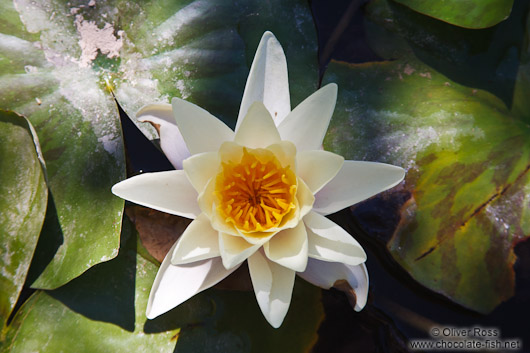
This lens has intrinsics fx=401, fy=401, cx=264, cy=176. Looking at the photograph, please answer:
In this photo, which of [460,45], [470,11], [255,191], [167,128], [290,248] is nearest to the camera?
[290,248]

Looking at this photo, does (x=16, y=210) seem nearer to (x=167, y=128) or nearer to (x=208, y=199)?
(x=167, y=128)

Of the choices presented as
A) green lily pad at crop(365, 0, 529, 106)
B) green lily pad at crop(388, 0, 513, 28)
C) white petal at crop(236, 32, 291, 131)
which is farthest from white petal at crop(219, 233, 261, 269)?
green lily pad at crop(388, 0, 513, 28)

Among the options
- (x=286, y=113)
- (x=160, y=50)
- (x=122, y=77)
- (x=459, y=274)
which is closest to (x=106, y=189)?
(x=122, y=77)

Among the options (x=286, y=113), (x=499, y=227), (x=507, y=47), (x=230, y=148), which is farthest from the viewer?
(x=507, y=47)

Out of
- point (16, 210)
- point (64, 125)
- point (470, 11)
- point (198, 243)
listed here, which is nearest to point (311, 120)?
point (198, 243)

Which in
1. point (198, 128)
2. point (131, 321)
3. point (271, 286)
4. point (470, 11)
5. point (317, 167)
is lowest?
point (131, 321)

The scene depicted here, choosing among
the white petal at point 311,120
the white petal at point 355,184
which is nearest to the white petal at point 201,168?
the white petal at point 311,120

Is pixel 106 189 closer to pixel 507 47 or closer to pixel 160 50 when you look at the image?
pixel 160 50
